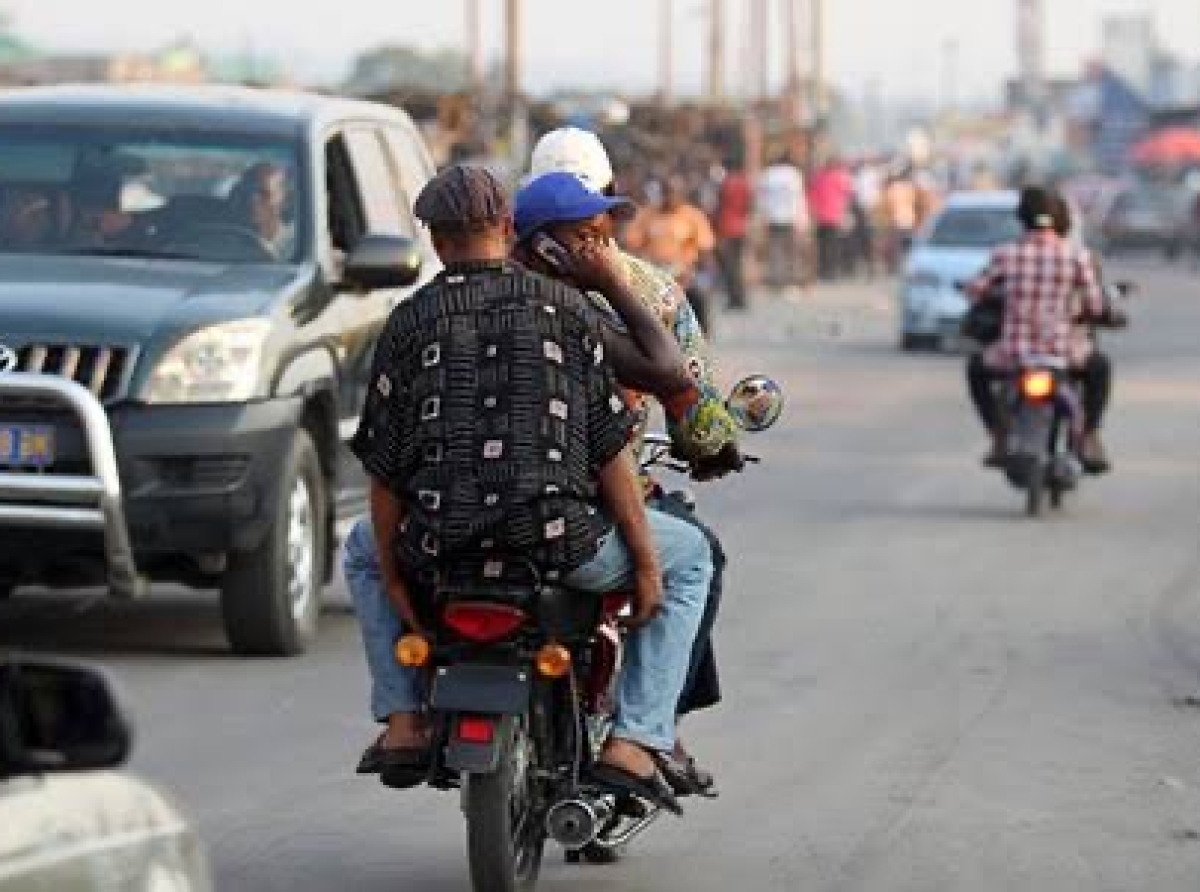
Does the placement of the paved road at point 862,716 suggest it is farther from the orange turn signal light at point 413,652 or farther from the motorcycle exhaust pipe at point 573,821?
the orange turn signal light at point 413,652

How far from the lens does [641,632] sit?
8.34 m

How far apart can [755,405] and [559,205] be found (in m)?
0.70

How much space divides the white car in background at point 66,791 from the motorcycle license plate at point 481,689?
9.14 feet

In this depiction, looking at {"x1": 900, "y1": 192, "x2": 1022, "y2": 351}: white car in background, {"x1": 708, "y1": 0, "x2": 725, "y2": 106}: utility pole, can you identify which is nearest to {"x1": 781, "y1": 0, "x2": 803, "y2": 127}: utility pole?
{"x1": 708, "y1": 0, "x2": 725, "y2": 106}: utility pole

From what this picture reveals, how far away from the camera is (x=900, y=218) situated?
56406mm

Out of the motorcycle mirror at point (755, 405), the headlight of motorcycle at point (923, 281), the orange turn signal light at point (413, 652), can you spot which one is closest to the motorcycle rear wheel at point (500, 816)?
the orange turn signal light at point (413, 652)

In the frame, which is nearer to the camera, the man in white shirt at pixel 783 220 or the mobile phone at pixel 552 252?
the mobile phone at pixel 552 252

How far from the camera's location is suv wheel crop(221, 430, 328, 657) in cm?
1259

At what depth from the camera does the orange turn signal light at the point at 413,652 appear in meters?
8.02

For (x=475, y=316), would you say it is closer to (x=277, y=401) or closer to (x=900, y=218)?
(x=277, y=401)

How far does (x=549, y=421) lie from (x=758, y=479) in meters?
13.3

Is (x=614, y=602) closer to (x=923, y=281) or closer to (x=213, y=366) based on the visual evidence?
(x=213, y=366)

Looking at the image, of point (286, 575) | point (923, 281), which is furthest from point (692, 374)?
point (923, 281)

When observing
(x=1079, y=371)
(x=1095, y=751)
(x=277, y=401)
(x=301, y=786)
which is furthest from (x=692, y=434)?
(x=1079, y=371)
